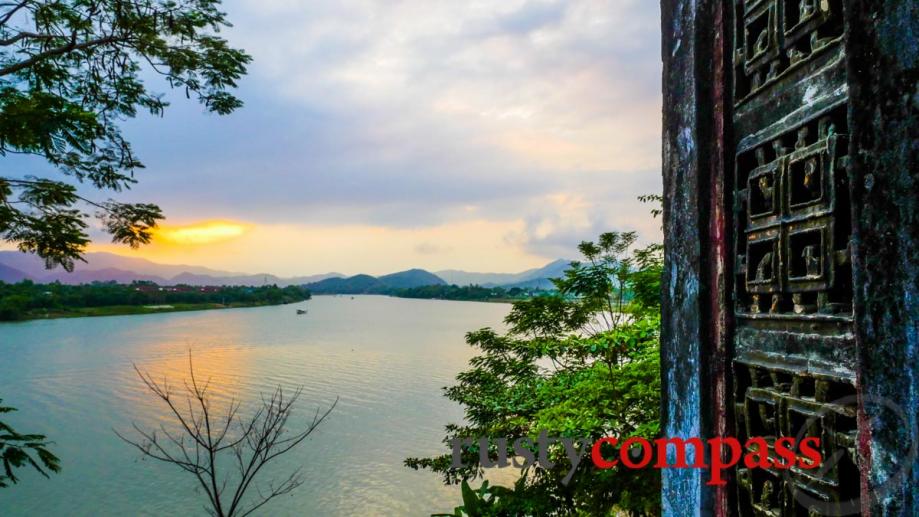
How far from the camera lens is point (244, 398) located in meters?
19.8

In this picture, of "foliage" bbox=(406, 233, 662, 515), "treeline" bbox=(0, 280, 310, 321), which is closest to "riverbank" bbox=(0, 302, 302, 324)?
"treeline" bbox=(0, 280, 310, 321)

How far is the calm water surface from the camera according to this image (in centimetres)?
1163

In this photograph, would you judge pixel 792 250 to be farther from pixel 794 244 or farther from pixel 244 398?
pixel 244 398

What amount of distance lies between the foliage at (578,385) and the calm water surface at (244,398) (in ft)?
17.3

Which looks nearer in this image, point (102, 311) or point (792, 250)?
point (792, 250)

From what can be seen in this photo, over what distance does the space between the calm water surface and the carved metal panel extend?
1034cm

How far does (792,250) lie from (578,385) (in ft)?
13.2

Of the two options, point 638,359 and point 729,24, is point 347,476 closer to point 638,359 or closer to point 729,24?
point 638,359

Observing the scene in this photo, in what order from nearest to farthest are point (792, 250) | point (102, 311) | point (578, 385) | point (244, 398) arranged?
point (792, 250) → point (578, 385) → point (244, 398) → point (102, 311)

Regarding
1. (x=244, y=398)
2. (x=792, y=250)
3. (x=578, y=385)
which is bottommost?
(x=244, y=398)

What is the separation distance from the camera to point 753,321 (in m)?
1.43

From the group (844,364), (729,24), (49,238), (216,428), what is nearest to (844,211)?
(844,364)

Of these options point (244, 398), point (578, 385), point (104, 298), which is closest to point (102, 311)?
point (104, 298)

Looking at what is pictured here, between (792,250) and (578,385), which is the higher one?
(792,250)
